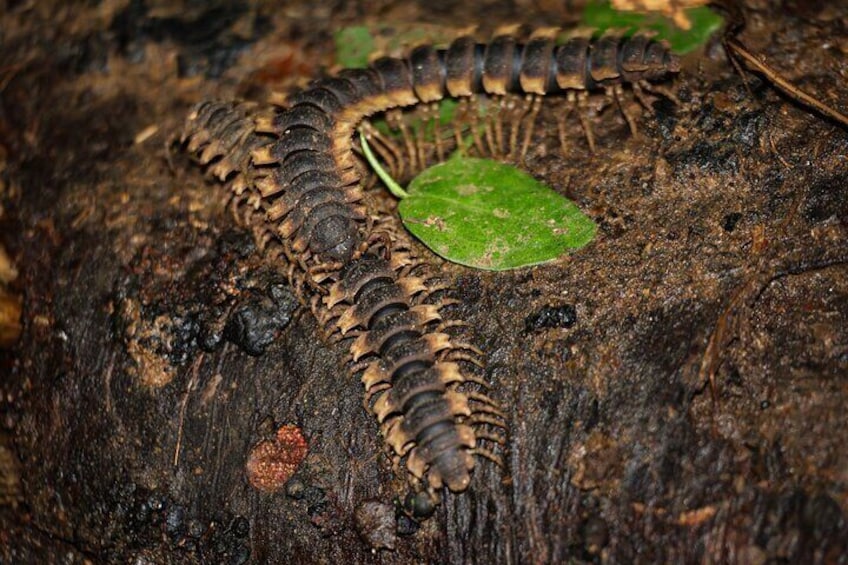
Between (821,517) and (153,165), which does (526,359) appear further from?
(153,165)

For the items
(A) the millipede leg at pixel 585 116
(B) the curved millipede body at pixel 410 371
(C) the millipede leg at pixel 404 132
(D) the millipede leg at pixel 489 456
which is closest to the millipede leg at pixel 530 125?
(A) the millipede leg at pixel 585 116

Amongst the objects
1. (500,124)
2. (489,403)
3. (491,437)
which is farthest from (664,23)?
(491,437)

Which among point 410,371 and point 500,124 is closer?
point 410,371

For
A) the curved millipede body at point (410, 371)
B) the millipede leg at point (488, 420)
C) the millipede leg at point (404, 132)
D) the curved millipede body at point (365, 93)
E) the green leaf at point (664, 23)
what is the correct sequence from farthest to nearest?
the millipede leg at point (404, 132) → the green leaf at point (664, 23) → the curved millipede body at point (365, 93) → the millipede leg at point (488, 420) → the curved millipede body at point (410, 371)

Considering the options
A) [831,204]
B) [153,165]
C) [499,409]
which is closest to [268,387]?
[499,409]

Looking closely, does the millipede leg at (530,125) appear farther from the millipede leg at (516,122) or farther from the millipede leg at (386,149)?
the millipede leg at (386,149)

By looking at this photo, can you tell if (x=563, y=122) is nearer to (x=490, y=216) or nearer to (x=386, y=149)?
(x=490, y=216)
